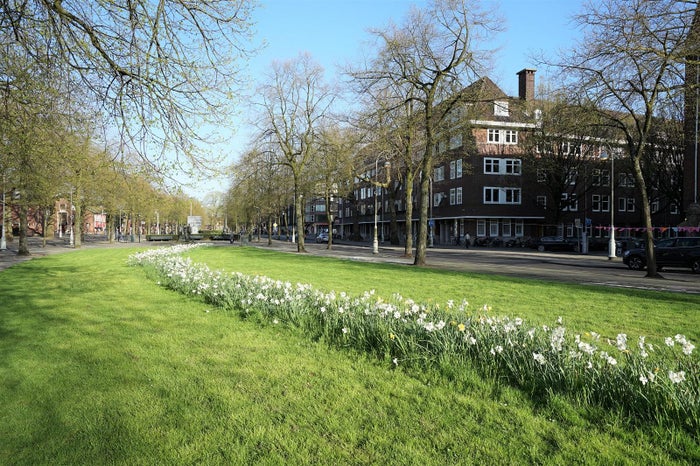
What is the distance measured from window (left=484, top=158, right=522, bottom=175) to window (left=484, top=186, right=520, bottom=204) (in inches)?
79.2

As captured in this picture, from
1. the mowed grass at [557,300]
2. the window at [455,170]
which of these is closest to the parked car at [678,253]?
the mowed grass at [557,300]

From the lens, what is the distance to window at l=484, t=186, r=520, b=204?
5747 cm

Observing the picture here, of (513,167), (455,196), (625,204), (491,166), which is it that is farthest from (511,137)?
(625,204)

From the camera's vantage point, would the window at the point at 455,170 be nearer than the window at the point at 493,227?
No

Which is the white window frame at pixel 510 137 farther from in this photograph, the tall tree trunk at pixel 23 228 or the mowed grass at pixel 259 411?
the mowed grass at pixel 259 411

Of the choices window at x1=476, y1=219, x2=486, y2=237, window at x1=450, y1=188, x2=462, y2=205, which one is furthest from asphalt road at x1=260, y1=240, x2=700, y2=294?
window at x1=450, y1=188, x2=462, y2=205

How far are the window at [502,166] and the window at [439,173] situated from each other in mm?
7272

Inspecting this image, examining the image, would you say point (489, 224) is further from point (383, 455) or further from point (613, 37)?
point (383, 455)

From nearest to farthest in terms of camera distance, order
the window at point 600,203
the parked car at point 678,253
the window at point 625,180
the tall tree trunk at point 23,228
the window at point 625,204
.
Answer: the parked car at point 678,253, the tall tree trunk at point 23,228, the window at point 625,180, the window at point 600,203, the window at point 625,204

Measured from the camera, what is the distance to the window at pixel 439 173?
208 ft

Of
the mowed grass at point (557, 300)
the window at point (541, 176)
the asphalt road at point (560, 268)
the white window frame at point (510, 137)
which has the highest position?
the white window frame at point (510, 137)

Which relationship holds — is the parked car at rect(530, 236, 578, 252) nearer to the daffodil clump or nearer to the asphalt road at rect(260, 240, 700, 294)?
the asphalt road at rect(260, 240, 700, 294)

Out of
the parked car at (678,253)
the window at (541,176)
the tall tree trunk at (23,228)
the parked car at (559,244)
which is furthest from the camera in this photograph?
the window at (541,176)

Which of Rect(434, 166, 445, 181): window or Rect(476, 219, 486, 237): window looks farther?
Rect(434, 166, 445, 181): window
